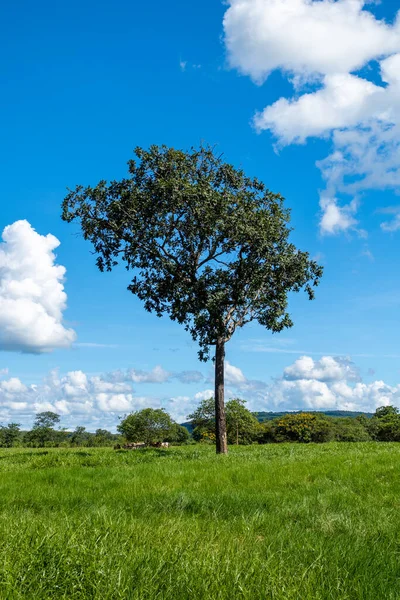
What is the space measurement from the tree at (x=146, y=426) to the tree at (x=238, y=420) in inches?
601

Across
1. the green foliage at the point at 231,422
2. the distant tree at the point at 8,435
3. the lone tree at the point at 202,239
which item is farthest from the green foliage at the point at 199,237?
the distant tree at the point at 8,435

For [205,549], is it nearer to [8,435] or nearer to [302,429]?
[302,429]

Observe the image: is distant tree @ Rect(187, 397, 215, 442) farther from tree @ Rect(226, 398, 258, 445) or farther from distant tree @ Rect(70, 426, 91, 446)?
distant tree @ Rect(70, 426, 91, 446)

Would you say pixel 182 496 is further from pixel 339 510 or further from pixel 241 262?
pixel 241 262

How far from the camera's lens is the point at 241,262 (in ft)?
87.7

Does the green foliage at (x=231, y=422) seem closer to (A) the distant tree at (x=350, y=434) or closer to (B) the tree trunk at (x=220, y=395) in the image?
(A) the distant tree at (x=350, y=434)

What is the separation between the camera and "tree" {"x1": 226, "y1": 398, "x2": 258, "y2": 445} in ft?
323

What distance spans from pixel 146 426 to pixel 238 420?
22044mm

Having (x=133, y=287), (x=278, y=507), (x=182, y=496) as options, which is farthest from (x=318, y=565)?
(x=133, y=287)

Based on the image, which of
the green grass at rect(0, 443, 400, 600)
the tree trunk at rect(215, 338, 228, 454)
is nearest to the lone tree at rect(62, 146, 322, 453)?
the tree trunk at rect(215, 338, 228, 454)

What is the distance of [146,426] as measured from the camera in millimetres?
103625

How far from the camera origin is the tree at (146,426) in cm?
10306

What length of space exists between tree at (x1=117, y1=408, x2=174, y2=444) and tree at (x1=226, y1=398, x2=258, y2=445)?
50.1 feet

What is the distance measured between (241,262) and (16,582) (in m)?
24.2
